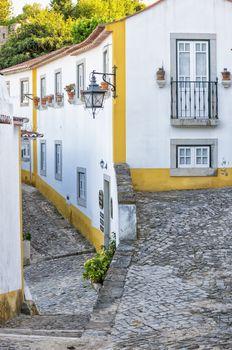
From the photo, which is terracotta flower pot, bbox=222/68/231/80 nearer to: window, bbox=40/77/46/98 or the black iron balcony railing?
the black iron balcony railing

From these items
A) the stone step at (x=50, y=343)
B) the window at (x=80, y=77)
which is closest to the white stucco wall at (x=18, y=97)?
the window at (x=80, y=77)

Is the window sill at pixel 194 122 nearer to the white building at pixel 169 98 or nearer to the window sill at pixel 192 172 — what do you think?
the white building at pixel 169 98

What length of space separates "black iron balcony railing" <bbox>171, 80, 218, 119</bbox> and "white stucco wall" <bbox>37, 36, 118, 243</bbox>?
1.46 meters

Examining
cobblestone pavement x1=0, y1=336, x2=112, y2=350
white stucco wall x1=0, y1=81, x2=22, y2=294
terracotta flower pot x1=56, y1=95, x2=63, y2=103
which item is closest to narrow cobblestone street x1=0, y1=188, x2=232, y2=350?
cobblestone pavement x1=0, y1=336, x2=112, y2=350

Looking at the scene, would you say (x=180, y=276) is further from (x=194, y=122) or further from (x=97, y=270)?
(x=194, y=122)

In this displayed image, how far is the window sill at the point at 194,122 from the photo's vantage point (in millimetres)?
17000

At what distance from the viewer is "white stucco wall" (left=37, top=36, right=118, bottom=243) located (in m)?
18.0

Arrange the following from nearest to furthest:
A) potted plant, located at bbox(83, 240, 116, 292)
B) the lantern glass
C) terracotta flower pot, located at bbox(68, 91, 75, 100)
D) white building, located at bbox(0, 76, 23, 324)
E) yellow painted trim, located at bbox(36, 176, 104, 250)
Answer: white building, located at bbox(0, 76, 23, 324), potted plant, located at bbox(83, 240, 116, 292), the lantern glass, yellow painted trim, located at bbox(36, 176, 104, 250), terracotta flower pot, located at bbox(68, 91, 75, 100)

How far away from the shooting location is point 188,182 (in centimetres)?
1727

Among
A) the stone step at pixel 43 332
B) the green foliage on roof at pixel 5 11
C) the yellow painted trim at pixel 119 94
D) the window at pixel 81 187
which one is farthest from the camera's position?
the green foliage on roof at pixel 5 11

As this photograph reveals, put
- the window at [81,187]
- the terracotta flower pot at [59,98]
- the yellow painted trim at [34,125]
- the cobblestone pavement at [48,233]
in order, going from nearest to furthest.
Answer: the cobblestone pavement at [48,233]
the window at [81,187]
the terracotta flower pot at [59,98]
the yellow painted trim at [34,125]

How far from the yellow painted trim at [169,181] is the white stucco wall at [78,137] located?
64cm

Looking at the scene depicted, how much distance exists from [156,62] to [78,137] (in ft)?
18.2

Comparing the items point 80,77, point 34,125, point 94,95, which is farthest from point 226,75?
point 34,125
